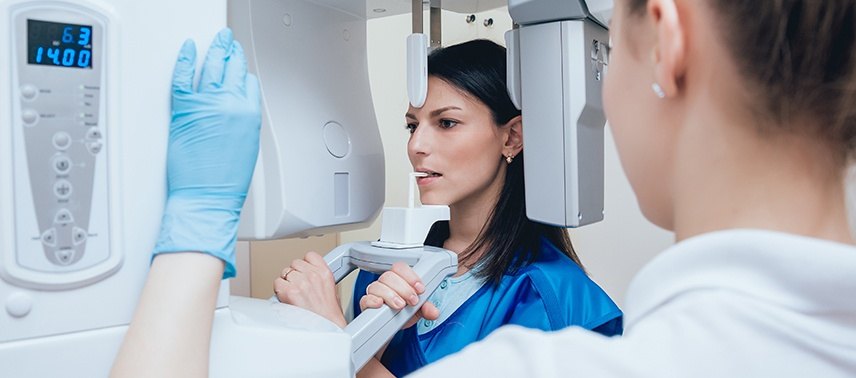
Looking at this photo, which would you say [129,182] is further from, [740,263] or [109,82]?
[740,263]

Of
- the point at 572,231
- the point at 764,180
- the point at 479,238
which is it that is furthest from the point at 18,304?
the point at 572,231

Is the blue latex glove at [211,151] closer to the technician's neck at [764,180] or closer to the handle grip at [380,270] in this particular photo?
the handle grip at [380,270]

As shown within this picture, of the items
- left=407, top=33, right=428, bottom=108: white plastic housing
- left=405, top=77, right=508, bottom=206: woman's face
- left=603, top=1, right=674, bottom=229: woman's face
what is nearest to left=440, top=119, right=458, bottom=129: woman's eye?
left=405, top=77, right=508, bottom=206: woman's face

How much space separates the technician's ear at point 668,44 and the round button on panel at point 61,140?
51cm

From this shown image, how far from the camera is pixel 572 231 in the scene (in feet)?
6.59

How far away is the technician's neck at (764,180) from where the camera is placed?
0.47 meters

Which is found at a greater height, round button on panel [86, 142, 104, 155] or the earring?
the earring

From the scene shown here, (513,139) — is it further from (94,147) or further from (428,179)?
(94,147)

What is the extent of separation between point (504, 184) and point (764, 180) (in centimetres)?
108

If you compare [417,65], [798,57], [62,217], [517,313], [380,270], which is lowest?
[517,313]

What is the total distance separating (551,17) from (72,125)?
2.26 feet

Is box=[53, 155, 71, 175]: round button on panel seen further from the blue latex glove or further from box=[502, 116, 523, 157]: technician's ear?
box=[502, 116, 523, 157]: technician's ear

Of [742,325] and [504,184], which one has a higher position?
[504,184]

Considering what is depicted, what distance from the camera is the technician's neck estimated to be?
474mm
